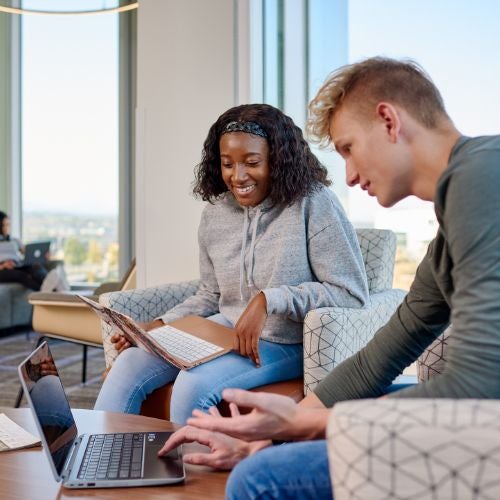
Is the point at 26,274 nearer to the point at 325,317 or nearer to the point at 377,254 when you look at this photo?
the point at 377,254

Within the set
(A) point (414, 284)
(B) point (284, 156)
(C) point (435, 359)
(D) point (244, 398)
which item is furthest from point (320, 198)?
(D) point (244, 398)

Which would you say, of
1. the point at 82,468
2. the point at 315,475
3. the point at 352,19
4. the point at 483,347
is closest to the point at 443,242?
the point at 483,347

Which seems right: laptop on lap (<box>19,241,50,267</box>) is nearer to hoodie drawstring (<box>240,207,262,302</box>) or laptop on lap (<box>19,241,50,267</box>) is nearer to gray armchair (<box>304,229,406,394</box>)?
hoodie drawstring (<box>240,207,262,302</box>)

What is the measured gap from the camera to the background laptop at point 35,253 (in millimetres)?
6191

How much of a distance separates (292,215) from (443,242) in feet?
3.34

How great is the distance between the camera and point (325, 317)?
1940mm

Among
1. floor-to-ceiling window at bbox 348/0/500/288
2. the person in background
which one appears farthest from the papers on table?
the person in background

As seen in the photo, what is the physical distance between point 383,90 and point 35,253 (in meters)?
5.58

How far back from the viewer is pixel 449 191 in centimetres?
97

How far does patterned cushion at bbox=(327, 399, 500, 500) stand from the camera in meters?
0.68

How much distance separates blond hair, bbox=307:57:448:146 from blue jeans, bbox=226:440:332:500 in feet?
1.76

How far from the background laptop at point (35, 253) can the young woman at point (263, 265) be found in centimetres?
427

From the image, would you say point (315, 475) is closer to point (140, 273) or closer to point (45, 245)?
point (140, 273)

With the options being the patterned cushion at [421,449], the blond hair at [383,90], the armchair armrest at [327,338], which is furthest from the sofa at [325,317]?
the patterned cushion at [421,449]
